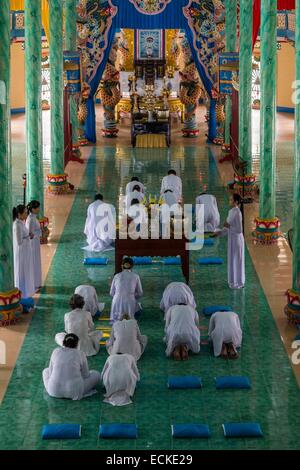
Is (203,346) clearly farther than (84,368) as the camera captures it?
Yes

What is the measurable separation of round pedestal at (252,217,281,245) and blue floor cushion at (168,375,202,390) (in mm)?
6366

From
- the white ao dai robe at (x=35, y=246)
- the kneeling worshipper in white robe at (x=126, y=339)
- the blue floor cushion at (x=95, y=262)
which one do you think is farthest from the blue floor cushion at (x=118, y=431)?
the blue floor cushion at (x=95, y=262)

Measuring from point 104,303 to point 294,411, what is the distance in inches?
174

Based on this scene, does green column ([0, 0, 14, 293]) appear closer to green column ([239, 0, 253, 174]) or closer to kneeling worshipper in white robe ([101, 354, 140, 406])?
kneeling worshipper in white robe ([101, 354, 140, 406])

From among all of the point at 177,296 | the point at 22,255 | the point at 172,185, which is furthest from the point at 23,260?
the point at 172,185

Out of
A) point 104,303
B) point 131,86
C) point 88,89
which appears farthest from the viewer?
point 131,86

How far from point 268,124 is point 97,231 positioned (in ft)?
11.2

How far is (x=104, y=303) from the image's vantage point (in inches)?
576

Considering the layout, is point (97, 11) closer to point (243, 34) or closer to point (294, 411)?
point (243, 34)

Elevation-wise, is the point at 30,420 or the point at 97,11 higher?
the point at 97,11

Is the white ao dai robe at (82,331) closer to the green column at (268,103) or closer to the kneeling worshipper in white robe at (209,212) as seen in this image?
the green column at (268,103)

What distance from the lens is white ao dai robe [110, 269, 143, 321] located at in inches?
541

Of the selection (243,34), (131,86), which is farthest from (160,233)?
(131,86)

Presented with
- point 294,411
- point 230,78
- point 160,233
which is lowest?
point 294,411
